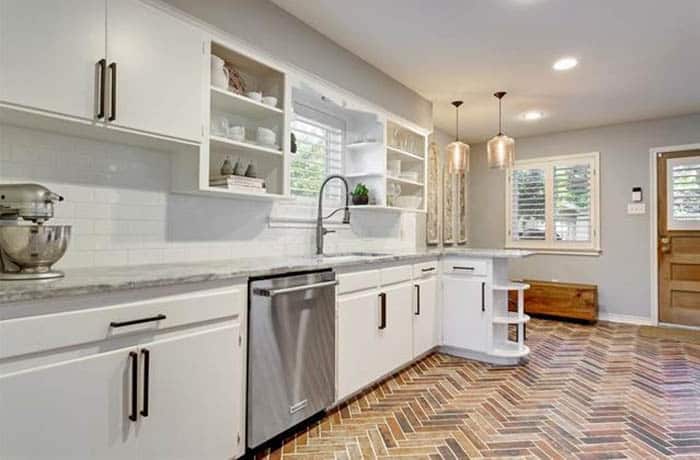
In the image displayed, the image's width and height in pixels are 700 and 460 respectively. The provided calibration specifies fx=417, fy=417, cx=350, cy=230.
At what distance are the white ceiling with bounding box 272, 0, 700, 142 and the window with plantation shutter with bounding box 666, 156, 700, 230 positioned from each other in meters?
0.65

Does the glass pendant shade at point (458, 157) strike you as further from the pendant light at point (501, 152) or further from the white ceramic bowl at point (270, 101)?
the white ceramic bowl at point (270, 101)

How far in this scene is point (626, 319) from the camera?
5.31 meters

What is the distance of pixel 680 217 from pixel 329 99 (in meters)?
4.51

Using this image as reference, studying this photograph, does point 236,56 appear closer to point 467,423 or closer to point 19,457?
point 19,457

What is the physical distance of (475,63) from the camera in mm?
3533

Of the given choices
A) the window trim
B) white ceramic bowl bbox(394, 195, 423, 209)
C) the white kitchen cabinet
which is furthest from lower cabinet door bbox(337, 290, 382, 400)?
the window trim

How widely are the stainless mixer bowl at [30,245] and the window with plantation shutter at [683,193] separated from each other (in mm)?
6011

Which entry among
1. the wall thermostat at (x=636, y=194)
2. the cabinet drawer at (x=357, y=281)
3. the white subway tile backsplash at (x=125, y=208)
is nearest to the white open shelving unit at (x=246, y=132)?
the white subway tile backsplash at (x=125, y=208)

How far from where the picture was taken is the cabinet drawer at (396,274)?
3003 millimetres

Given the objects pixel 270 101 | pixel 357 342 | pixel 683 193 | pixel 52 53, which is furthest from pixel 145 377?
pixel 683 193

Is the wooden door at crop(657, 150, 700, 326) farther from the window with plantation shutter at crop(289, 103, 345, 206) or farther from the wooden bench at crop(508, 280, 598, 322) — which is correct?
the window with plantation shutter at crop(289, 103, 345, 206)

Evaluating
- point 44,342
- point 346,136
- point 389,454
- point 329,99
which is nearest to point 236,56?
point 329,99

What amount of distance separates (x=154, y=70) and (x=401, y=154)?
96.1 inches

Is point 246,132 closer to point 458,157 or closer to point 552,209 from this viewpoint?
point 458,157
